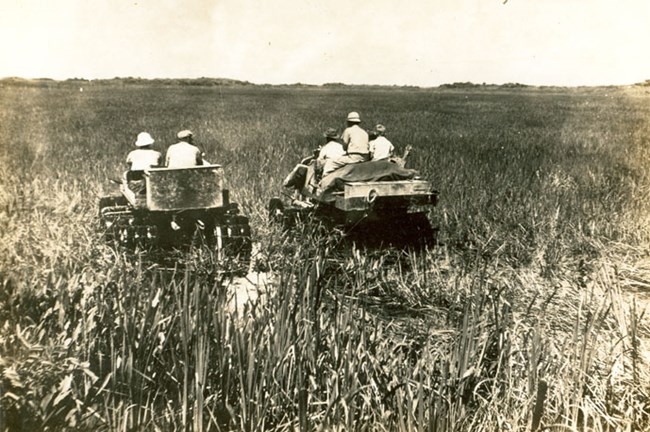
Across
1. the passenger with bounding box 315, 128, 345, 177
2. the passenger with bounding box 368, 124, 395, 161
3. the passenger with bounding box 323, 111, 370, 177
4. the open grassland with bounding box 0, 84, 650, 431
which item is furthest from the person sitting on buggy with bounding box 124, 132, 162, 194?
the passenger with bounding box 368, 124, 395, 161

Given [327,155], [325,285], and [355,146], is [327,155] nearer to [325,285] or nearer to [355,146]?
[355,146]

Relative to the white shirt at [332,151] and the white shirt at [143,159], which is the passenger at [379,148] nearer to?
the white shirt at [332,151]

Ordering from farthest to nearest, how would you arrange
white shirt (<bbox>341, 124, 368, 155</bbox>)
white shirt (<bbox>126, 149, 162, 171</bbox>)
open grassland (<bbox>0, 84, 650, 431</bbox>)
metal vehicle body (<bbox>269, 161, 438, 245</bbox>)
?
1. white shirt (<bbox>341, 124, 368, 155</bbox>)
2. white shirt (<bbox>126, 149, 162, 171</bbox>)
3. metal vehicle body (<bbox>269, 161, 438, 245</bbox>)
4. open grassland (<bbox>0, 84, 650, 431</bbox>)

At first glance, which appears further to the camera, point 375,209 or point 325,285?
point 375,209

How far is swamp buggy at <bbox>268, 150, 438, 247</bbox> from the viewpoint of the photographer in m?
Answer: 5.84

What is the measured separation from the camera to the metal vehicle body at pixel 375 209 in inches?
229

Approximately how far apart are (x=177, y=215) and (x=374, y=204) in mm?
1990

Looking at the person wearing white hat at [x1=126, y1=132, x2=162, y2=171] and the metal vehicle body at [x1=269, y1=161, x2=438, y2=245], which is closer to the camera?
the metal vehicle body at [x1=269, y1=161, x2=438, y2=245]

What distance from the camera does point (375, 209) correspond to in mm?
6020

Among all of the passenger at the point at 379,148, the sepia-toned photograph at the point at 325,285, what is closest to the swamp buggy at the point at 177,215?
the sepia-toned photograph at the point at 325,285

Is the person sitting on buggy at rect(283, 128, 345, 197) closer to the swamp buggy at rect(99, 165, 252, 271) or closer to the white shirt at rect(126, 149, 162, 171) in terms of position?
the swamp buggy at rect(99, 165, 252, 271)

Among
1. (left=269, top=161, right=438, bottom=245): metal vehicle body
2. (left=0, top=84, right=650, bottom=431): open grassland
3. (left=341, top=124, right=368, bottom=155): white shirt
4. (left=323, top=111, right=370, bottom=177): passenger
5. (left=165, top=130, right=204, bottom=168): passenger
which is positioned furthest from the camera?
(left=341, top=124, right=368, bottom=155): white shirt

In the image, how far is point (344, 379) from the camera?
2.51m

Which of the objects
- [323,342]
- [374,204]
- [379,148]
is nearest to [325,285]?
[323,342]
